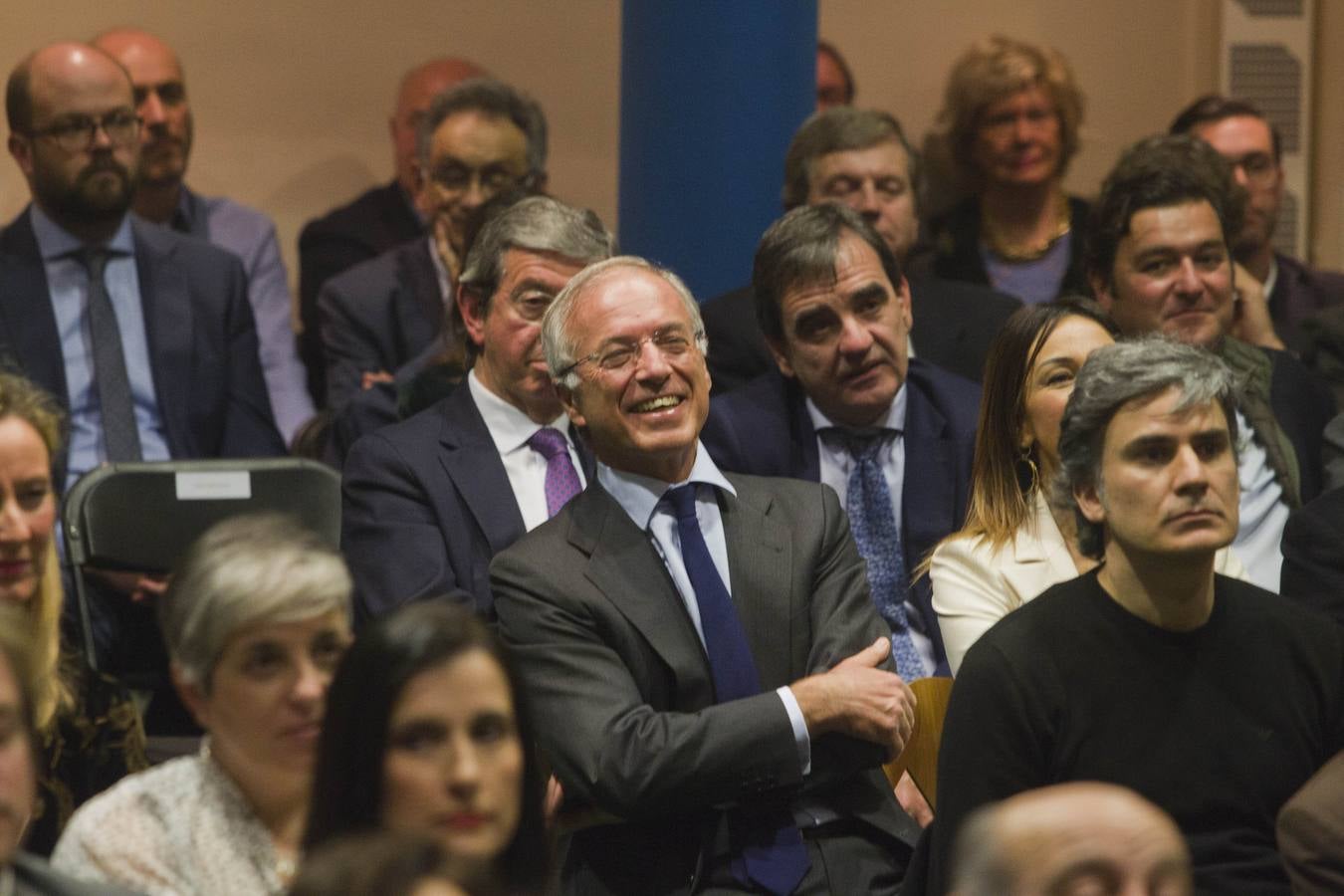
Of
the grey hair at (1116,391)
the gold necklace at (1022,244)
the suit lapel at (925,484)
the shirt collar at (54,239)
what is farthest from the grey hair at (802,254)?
the shirt collar at (54,239)

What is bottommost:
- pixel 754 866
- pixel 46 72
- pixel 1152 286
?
pixel 754 866

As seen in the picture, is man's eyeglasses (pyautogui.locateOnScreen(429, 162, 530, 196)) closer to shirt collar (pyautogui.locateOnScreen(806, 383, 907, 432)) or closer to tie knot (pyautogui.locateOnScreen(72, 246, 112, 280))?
tie knot (pyautogui.locateOnScreen(72, 246, 112, 280))

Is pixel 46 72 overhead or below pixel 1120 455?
overhead

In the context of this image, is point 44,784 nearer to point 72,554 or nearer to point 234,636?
point 72,554

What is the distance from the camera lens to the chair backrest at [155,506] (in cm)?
365

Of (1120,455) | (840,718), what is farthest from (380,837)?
(1120,455)

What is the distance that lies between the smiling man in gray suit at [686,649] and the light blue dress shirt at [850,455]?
499 millimetres

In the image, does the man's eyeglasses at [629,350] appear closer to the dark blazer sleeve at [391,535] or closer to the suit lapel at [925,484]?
the dark blazer sleeve at [391,535]

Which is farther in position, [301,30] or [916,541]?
[301,30]

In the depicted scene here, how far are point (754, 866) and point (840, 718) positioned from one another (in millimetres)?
234

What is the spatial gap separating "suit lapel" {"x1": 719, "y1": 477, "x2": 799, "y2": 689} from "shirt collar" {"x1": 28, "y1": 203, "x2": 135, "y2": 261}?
6.63 feet

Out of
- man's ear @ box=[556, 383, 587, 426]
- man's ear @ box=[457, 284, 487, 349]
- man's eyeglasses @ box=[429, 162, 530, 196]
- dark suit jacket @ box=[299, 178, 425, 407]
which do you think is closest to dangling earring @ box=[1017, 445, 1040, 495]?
man's ear @ box=[556, 383, 587, 426]

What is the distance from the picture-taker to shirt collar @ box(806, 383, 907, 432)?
3611mm

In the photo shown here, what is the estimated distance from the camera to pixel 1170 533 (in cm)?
262
